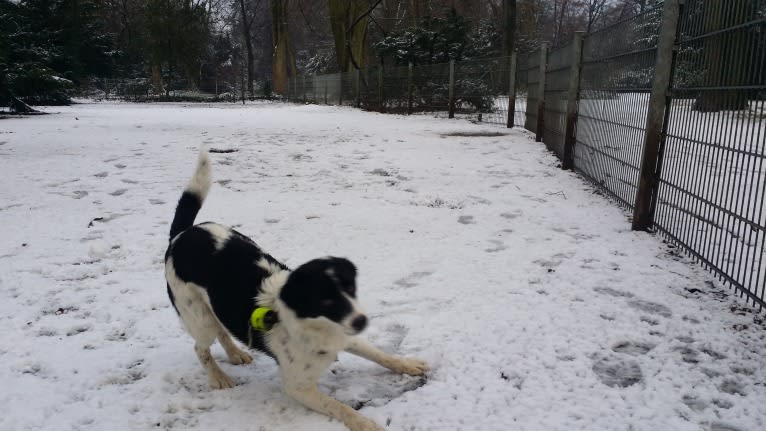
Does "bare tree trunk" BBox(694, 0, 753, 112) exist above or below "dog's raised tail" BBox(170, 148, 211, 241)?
above

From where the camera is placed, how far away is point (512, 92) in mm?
12336

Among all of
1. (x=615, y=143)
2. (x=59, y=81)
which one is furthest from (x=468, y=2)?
(x=615, y=143)

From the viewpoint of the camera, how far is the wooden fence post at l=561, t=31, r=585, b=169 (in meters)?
6.91

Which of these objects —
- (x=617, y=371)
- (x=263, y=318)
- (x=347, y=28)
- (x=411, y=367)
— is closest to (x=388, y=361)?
(x=411, y=367)

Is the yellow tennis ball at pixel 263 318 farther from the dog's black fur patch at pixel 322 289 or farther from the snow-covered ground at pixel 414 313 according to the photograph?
the snow-covered ground at pixel 414 313

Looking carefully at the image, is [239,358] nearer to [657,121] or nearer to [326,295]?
[326,295]

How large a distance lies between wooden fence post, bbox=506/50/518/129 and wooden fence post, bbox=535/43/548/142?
7.25ft

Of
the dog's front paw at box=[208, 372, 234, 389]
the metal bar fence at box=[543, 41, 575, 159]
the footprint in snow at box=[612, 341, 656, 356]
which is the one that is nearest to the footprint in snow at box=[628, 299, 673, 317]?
the footprint in snow at box=[612, 341, 656, 356]

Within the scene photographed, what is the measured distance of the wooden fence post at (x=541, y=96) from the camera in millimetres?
9398

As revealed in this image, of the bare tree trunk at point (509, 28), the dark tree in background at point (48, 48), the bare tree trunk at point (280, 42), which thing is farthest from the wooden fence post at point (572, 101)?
the bare tree trunk at point (280, 42)

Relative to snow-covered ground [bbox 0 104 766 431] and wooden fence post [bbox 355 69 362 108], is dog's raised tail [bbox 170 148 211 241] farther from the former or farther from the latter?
wooden fence post [bbox 355 69 362 108]

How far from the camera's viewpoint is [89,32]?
32.2 m

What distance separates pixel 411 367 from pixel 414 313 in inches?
25.1

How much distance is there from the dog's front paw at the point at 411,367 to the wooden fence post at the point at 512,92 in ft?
34.5
